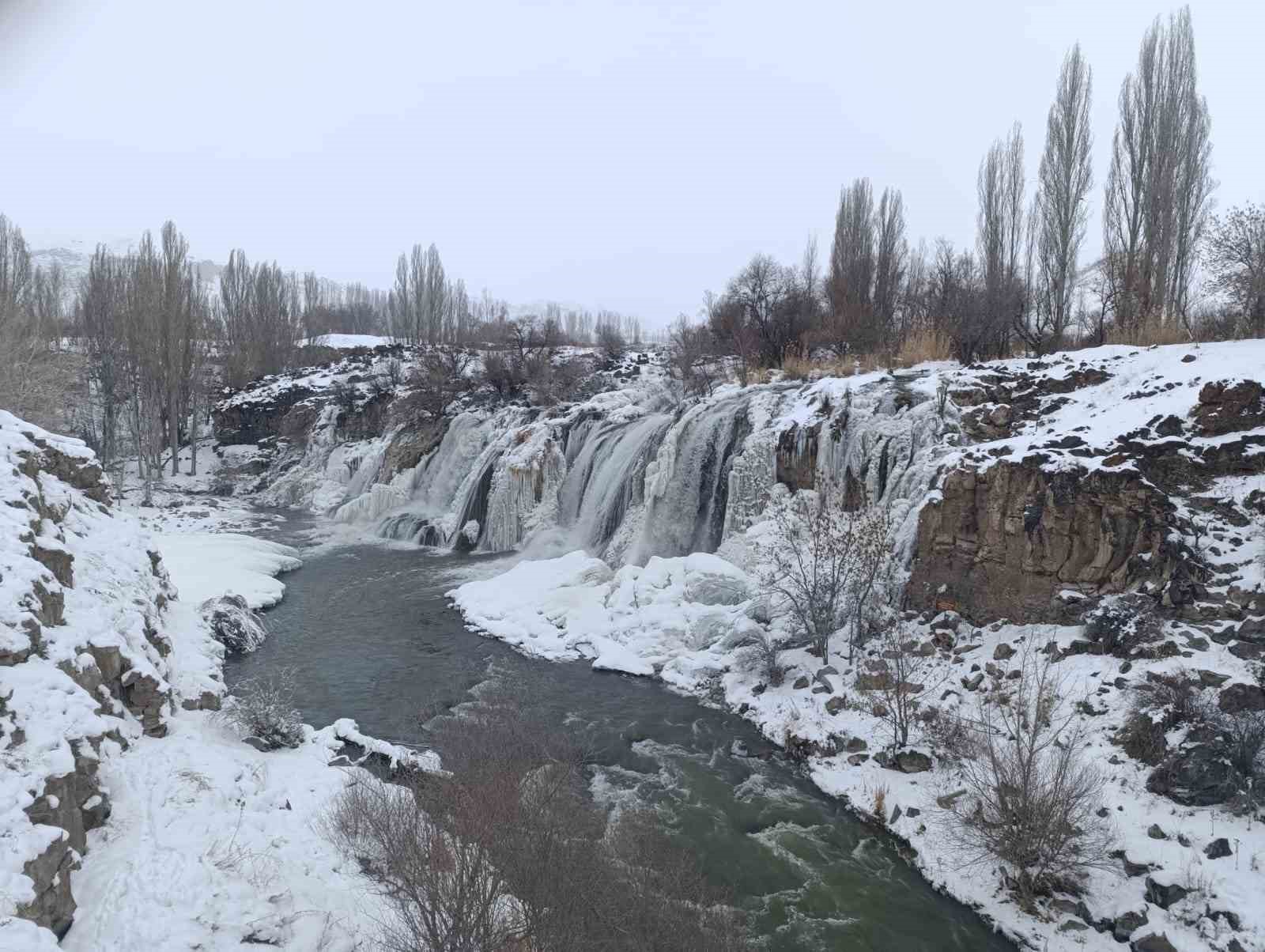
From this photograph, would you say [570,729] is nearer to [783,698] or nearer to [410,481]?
[783,698]

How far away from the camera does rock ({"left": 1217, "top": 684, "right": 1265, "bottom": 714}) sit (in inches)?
310

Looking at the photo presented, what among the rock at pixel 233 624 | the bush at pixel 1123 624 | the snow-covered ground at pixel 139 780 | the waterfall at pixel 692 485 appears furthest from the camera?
the waterfall at pixel 692 485

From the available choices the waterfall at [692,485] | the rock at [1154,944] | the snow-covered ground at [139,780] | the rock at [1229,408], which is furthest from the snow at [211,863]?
the rock at [1229,408]

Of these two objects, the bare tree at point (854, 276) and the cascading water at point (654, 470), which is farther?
the bare tree at point (854, 276)

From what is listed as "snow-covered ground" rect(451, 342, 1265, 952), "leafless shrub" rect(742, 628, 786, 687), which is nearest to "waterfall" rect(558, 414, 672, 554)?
"snow-covered ground" rect(451, 342, 1265, 952)

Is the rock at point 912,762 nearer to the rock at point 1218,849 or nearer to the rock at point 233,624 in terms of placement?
the rock at point 1218,849

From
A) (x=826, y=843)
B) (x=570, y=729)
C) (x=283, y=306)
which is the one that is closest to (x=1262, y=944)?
(x=826, y=843)

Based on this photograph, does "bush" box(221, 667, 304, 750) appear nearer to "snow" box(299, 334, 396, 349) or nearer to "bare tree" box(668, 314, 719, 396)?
"bare tree" box(668, 314, 719, 396)

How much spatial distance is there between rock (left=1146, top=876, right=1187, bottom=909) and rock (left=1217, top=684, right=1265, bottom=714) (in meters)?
2.41

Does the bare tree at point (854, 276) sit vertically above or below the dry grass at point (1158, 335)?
above

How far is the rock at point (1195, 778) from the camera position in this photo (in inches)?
284

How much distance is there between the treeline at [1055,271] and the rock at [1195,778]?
1036 cm

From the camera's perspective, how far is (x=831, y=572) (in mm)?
12445

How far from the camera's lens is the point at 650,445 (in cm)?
2048
